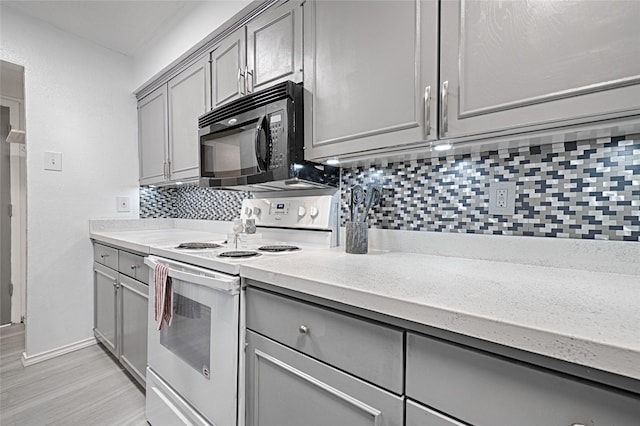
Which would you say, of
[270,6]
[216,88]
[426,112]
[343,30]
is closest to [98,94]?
[216,88]

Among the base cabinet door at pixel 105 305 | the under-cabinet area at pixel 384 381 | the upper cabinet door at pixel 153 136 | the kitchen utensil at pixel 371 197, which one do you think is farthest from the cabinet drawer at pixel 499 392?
the upper cabinet door at pixel 153 136

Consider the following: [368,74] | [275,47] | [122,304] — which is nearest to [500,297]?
[368,74]

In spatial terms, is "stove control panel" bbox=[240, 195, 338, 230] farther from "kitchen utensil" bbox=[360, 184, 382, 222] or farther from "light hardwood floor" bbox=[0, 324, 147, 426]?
"light hardwood floor" bbox=[0, 324, 147, 426]

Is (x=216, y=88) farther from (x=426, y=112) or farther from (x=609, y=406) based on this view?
(x=609, y=406)

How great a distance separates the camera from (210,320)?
1.15 metres

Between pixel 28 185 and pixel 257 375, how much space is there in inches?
92.0

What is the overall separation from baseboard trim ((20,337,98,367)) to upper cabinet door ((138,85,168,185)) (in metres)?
1.38

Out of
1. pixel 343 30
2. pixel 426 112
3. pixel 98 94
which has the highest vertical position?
pixel 98 94

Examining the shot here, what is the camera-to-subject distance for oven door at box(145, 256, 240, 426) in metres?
1.05

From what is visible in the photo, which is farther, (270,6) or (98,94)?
(98,94)

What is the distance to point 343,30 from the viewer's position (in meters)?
1.18

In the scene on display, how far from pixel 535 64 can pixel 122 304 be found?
95.8 inches

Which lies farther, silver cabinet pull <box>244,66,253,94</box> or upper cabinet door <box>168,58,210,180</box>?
upper cabinet door <box>168,58,210,180</box>

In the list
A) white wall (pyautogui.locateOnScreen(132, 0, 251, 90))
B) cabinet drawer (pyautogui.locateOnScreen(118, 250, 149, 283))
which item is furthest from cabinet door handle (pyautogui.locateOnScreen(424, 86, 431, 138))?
cabinet drawer (pyautogui.locateOnScreen(118, 250, 149, 283))
